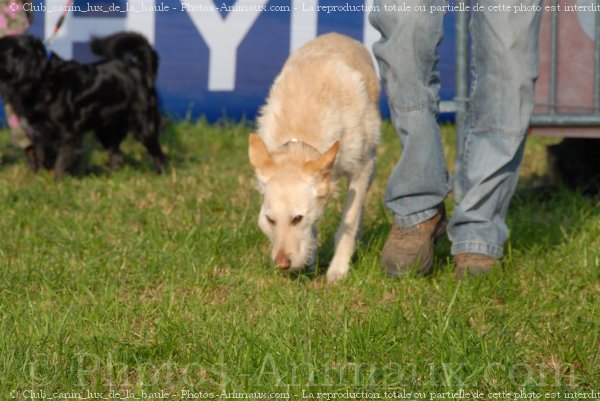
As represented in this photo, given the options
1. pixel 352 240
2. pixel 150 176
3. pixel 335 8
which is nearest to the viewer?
pixel 352 240

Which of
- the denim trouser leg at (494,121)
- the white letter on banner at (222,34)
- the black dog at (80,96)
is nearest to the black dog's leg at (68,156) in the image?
the black dog at (80,96)

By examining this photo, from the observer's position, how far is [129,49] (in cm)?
736

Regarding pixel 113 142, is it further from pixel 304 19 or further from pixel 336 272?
pixel 336 272

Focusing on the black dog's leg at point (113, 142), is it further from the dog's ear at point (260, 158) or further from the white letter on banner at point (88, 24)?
the dog's ear at point (260, 158)

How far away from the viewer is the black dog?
6891mm

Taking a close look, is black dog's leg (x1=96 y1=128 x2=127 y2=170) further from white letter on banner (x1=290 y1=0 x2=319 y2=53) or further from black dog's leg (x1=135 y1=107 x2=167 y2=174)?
white letter on banner (x1=290 y1=0 x2=319 y2=53)

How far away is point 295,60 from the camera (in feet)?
15.9

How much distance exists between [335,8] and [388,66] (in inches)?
150

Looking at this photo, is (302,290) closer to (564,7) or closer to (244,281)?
(244,281)

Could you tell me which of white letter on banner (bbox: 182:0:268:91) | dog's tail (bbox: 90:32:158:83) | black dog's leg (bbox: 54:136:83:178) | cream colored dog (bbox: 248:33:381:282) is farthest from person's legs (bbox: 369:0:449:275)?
white letter on banner (bbox: 182:0:268:91)

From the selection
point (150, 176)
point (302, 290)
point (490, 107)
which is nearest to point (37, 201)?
point (150, 176)

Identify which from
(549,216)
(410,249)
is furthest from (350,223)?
(549,216)

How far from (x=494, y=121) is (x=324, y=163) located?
72cm

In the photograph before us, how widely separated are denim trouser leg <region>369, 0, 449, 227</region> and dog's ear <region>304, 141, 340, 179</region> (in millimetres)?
375
